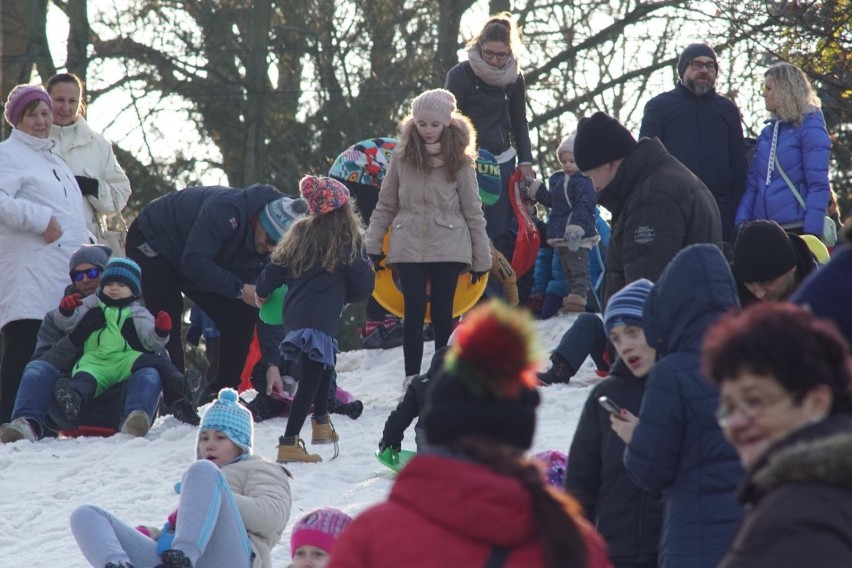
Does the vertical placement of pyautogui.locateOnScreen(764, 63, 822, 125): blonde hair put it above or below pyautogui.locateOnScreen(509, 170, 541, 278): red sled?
above

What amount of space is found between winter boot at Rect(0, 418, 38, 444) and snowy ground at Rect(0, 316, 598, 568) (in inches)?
3.3

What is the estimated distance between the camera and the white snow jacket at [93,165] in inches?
397

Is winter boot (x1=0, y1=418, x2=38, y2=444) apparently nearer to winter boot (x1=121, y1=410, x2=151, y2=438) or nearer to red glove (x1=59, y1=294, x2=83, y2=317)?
winter boot (x1=121, y1=410, x2=151, y2=438)

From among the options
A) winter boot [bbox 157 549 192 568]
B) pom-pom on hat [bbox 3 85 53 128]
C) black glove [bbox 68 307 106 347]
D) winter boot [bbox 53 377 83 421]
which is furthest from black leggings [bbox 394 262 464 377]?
winter boot [bbox 157 549 192 568]

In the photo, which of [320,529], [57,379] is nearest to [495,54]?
[57,379]

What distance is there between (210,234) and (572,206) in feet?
9.35

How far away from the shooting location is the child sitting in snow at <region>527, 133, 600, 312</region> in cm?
1096

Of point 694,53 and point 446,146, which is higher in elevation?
point 694,53

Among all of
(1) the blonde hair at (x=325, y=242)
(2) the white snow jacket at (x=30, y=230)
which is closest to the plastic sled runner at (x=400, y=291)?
(1) the blonde hair at (x=325, y=242)

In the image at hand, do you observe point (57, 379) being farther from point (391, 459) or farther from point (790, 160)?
point (790, 160)

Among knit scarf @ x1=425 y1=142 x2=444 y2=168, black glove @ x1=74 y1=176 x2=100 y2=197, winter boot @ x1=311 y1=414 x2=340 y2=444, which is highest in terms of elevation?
knit scarf @ x1=425 y1=142 x2=444 y2=168

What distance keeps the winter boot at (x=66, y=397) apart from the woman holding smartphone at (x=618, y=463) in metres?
4.95

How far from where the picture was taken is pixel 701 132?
8.95m

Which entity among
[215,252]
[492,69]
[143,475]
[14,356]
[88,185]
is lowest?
[143,475]
